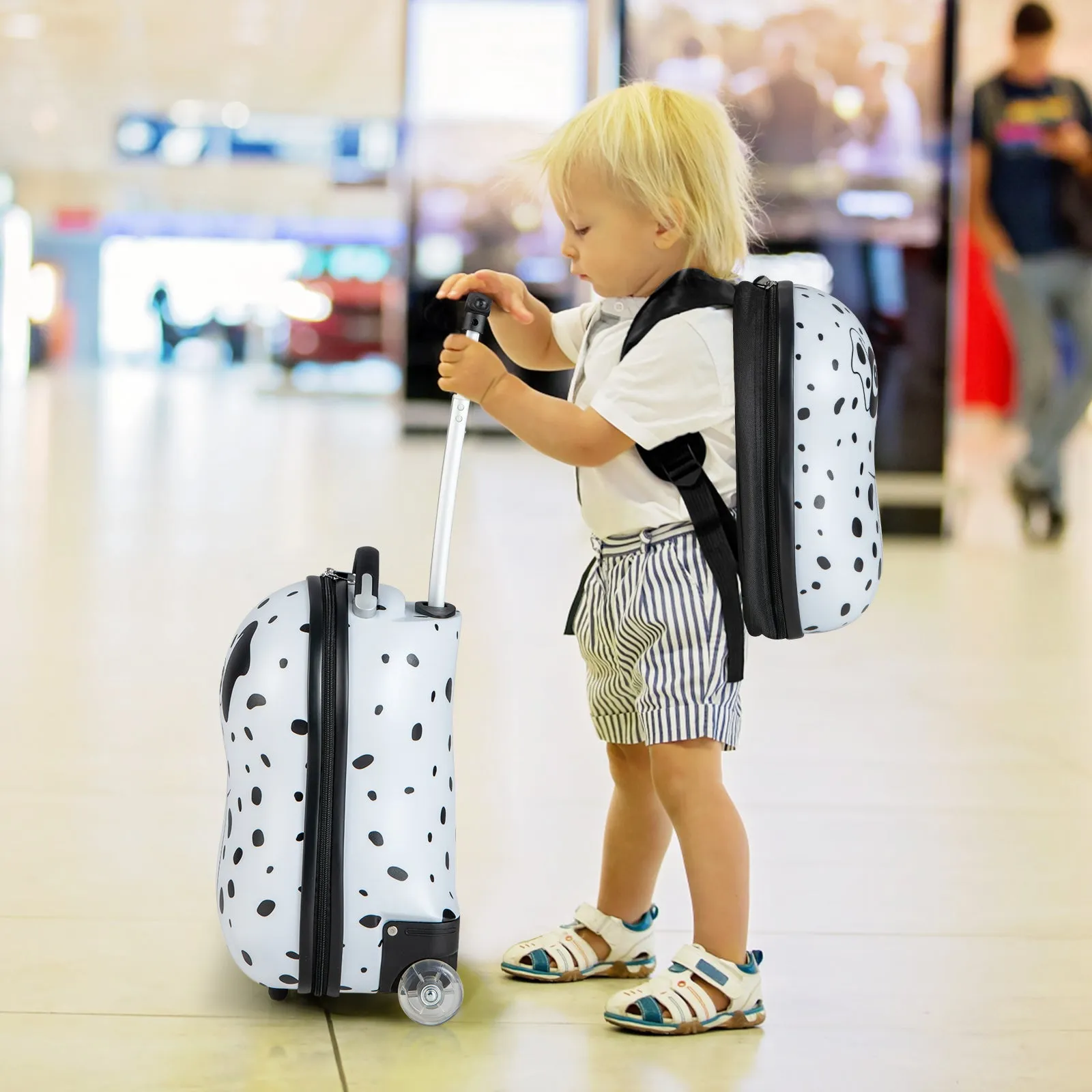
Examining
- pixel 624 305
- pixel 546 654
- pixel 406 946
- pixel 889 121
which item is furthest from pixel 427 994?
pixel 889 121

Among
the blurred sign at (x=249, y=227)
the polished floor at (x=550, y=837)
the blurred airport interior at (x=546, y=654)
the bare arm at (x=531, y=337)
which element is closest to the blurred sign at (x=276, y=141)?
the blurred airport interior at (x=546, y=654)

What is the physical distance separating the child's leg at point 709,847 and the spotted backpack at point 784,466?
109 millimetres

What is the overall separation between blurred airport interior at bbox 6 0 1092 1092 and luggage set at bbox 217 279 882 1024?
0.10 m

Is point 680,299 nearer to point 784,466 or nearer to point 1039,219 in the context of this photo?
point 784,466

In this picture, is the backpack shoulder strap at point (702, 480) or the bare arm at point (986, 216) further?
the bare arm at point (986, 216)

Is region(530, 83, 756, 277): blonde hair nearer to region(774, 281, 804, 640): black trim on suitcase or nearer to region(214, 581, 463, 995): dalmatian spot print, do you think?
region(774, 281, 804, 640): black trim on suitcase

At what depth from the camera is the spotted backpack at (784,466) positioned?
60.9 inches

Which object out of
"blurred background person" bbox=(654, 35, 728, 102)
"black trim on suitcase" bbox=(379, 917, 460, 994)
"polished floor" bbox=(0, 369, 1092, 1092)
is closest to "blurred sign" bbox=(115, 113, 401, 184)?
"blurred background person" bbox=(654, 35, 728, 102)

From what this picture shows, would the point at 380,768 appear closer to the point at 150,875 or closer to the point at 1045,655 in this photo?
the point at 150,875

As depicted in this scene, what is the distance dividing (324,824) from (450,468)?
0.37 meters

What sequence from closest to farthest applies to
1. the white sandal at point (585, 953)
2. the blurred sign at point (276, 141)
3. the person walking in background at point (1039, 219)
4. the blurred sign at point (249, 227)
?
the white sandal at point (585, 953) < the person walking in background at point (1039, 219) < the blurred sign at point (276, 141) < the blurred sign at point (249, 227)

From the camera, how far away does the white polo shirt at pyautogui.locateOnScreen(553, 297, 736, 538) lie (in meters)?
1.56

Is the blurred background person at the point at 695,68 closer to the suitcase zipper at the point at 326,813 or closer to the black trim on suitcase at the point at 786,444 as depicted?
the black trim on suitcase at the point at 786,444

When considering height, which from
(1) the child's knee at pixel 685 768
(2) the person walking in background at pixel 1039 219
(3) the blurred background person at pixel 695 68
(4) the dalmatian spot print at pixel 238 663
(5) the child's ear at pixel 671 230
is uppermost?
(3) the blurred background person at pixel 695 68
